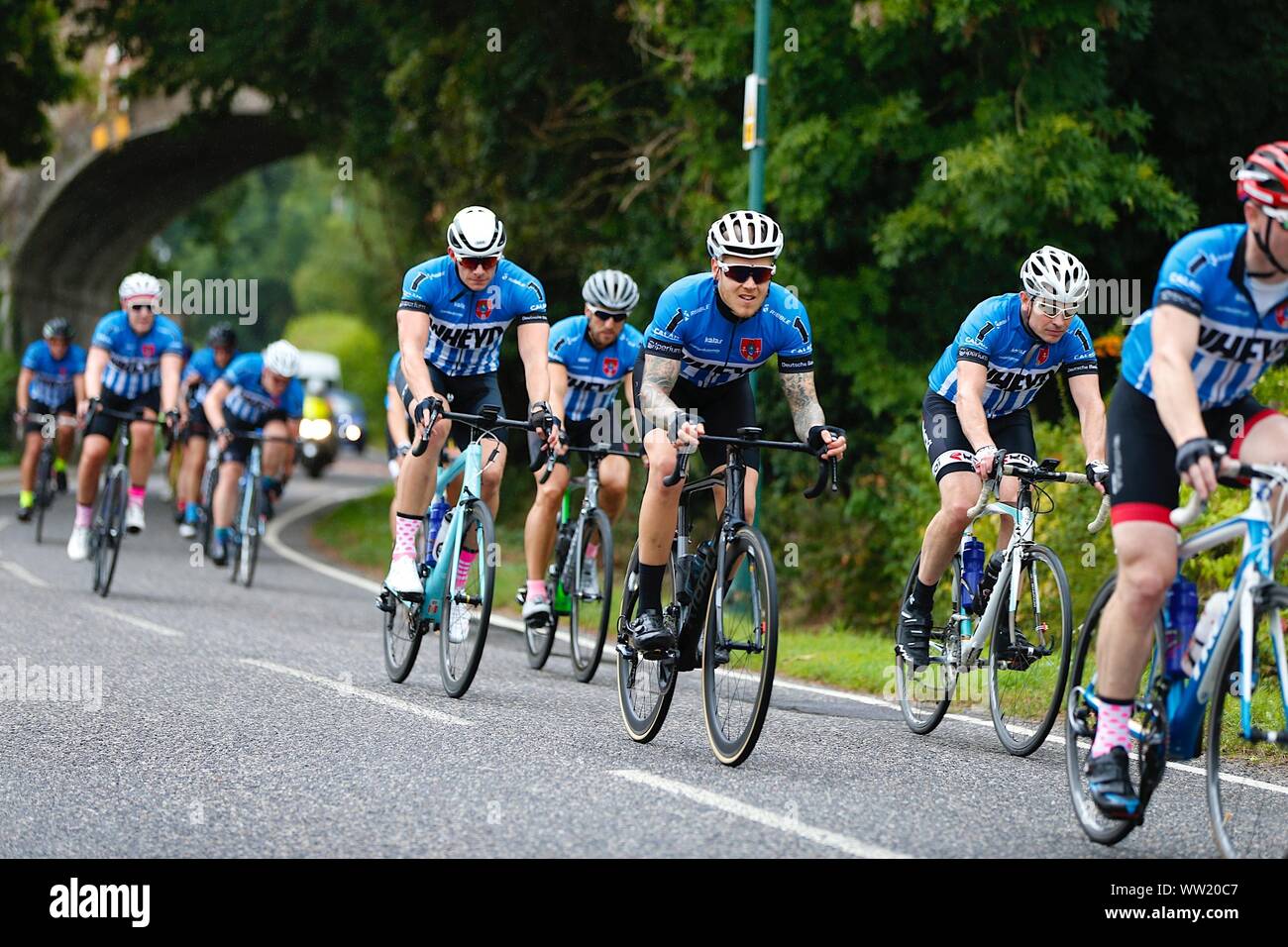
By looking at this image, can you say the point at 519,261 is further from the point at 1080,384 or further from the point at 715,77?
the point at 1080,384

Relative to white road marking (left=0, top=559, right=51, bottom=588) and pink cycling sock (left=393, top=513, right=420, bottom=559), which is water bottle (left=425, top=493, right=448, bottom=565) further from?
white road marking (left=0, top=559, right=51, bottom=588)

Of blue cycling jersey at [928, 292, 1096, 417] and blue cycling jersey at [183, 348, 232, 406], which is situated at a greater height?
blue cycling jersey at [183, 348, 232, 406]

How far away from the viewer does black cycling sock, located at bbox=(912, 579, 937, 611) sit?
798cm

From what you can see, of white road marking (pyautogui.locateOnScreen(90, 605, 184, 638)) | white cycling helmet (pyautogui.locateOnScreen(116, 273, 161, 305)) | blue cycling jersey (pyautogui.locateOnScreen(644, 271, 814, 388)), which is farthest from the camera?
white cycling helmet (pyautogui.locateOnScreen(116, 273, 161, 305))

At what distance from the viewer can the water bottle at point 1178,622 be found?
534 centimetres

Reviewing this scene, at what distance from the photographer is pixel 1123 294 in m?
15.6

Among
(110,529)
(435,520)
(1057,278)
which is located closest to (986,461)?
(1057,278)

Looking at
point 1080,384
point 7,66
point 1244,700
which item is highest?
point 7,66

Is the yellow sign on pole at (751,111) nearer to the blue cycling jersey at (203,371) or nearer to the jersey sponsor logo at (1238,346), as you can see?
the blue cycling jersey at (203,371)

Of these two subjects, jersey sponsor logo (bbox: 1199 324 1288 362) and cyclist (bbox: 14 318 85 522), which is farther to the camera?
cyclist (bbox: 14 318 85 522)

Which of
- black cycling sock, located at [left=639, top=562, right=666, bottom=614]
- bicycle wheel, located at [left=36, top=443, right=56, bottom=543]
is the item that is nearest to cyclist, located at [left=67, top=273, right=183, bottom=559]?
bicycle wheel, located at [left=36, top=443, right=56, bottom=543]

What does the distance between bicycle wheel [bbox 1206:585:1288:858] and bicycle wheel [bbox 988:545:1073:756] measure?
75 cm
